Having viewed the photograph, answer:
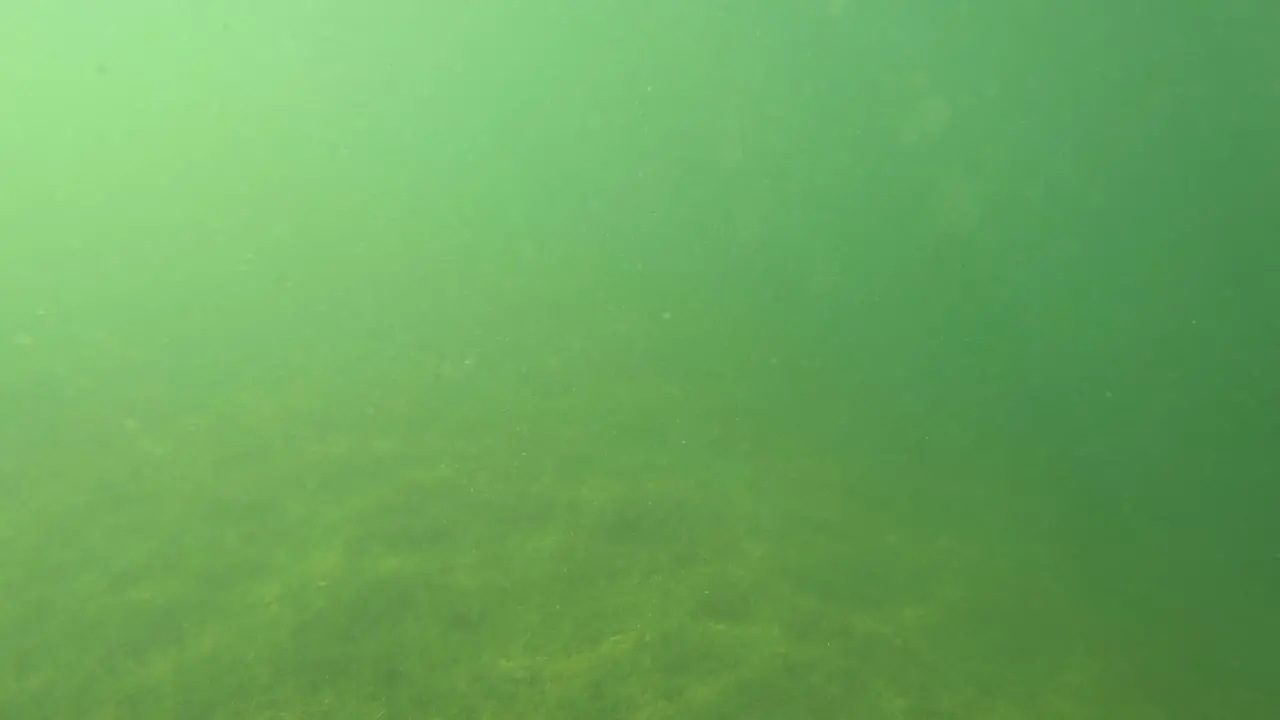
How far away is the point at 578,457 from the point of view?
225 centimetres

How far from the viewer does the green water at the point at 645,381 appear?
201 cm

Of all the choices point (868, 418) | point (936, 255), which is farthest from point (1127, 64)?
point (868, 418)

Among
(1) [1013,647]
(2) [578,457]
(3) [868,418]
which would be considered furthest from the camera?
(3) [868,418]

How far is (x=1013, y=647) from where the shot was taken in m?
2.11

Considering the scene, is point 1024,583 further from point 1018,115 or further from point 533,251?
point 533,251

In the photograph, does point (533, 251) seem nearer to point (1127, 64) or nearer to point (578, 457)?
point (578, 457)

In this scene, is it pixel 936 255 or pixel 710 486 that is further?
pixel 936 255

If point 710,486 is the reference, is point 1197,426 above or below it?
above

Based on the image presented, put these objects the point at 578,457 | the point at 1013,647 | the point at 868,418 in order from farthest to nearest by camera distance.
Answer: the point at 868,418
the point at 578,457
the point at 1013,647

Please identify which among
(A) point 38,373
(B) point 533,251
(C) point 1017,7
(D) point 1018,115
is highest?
(C) point 1017,7

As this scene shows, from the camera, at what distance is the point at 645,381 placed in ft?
7.79

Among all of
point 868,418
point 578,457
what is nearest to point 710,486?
point 578,457

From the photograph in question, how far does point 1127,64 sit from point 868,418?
1137 millimetres

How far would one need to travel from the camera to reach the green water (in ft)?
6.61
